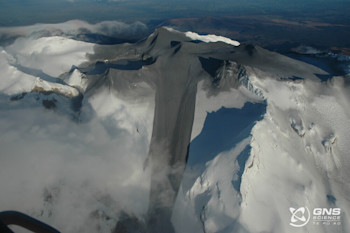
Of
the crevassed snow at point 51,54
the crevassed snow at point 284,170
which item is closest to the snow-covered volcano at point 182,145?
the crevassed snow at point 284,170

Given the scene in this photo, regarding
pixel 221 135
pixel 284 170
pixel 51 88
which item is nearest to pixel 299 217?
pixel 284 170

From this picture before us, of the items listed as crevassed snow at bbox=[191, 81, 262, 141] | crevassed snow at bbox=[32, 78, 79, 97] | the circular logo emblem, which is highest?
crevassed snow at bbox=[191, 81, 262, 141]

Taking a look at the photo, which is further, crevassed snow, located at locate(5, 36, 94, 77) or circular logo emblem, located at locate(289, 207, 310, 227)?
crevassed snow, located at locate(5, 36, 94, 77)

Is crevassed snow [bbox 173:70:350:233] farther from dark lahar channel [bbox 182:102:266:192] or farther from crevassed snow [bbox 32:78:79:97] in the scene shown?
crevassed snow [bbox 32:78:79:97]

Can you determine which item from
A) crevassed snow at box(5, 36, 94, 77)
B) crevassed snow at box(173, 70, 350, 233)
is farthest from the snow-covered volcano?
crevassed snow at box(5, 36, 94, 77)

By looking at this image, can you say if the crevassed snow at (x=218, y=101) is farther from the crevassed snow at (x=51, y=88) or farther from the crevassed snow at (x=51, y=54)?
the crevassed snow at (x=51, y=54)

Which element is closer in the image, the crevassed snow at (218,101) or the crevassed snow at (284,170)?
the crevassed snow at (284,170)

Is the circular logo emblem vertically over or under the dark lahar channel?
under

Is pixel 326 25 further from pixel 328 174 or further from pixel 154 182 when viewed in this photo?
pixel 154 182
